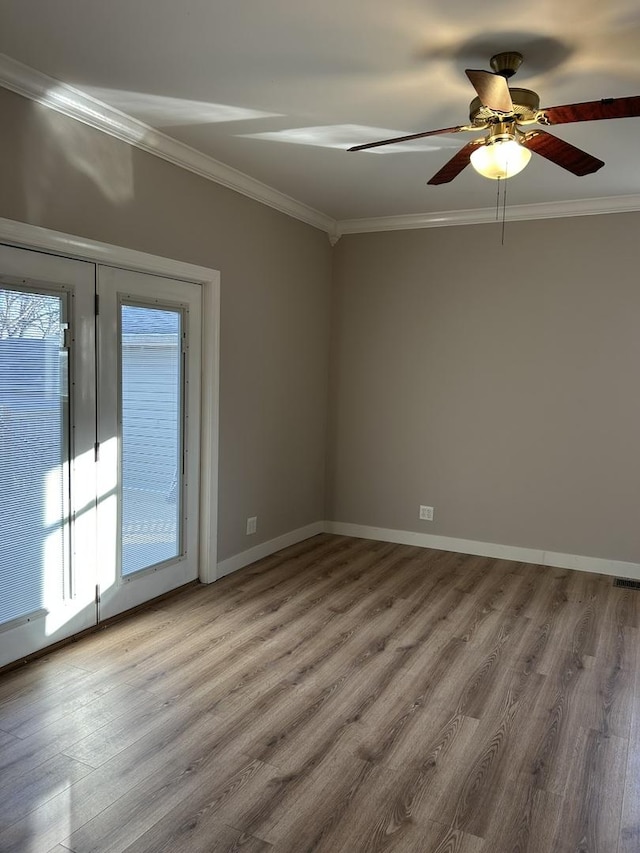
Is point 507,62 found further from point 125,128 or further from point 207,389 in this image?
point 207,389

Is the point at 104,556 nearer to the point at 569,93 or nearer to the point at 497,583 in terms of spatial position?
the point at 497,583

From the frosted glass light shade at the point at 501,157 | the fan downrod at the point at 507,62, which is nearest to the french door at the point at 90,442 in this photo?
the frosted glass light shade at the point at 501,157

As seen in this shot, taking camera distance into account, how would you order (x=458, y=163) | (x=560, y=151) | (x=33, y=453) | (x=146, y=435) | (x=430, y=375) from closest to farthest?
(x=560, y=151) → (x=458, y=163) → (x=33, y=453) → (x=146, y=435) → (x=430, y=375)

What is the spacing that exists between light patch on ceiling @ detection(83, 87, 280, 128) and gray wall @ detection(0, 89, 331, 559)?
20 cm

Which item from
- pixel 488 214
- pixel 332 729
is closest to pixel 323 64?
pixel 488 214

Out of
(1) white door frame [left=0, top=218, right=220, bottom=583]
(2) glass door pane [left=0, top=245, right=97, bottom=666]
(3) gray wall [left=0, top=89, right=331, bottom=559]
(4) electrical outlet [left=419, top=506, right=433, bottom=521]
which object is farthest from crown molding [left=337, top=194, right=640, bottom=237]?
(2) glass door pane [left=0, top=245, right=97, bottom=666]

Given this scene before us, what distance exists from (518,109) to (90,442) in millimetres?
2470

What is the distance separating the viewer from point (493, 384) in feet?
15.8

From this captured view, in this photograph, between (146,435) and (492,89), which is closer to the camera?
(492,89)

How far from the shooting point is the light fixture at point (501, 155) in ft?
7.75

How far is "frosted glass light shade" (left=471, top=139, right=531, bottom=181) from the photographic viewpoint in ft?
7.75

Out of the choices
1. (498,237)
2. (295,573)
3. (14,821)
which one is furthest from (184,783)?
(498,237)

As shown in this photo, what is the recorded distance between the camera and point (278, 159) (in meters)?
3.70

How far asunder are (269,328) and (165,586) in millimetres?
1927
